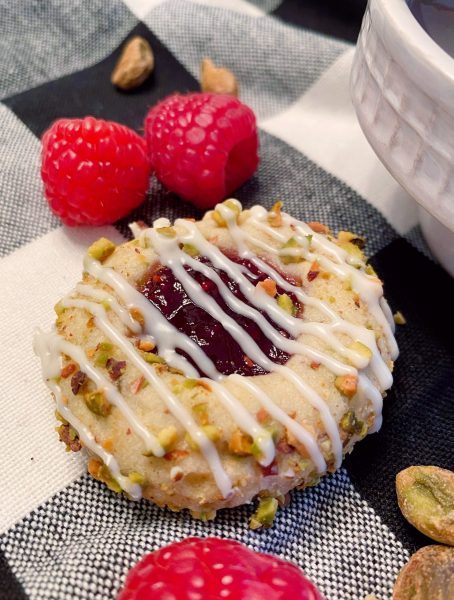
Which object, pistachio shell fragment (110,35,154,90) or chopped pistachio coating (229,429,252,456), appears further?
pistachio shell fragment (110,35,154,90)

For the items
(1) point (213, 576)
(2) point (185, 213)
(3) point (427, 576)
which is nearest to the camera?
(1) point (213, 576)

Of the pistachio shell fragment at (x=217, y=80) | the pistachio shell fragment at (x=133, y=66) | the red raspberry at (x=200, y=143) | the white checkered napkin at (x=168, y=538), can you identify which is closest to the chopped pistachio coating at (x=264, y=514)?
the white checkered napkin at (x=168, y=538)

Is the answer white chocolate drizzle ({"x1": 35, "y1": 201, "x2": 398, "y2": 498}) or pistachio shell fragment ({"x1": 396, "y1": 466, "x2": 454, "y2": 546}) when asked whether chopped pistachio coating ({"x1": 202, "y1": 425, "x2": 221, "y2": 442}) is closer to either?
white chocolate drizzle ({"x1": 35, "y1": 201, "x2": 398, "y2": 498})

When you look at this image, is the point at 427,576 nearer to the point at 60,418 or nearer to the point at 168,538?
the point at 168,538

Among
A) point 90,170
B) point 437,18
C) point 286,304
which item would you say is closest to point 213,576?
point 286,304

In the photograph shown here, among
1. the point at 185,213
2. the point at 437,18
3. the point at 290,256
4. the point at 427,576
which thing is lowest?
the point at 427,576

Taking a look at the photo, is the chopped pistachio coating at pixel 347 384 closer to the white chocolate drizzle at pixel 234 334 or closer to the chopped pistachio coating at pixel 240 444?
the white chocolate drizzle at pixel 234 334

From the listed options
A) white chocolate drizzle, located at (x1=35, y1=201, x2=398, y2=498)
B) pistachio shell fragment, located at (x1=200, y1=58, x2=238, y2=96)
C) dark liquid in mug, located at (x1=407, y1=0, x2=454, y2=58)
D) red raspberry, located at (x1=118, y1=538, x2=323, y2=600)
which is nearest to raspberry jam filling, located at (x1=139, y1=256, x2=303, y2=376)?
white chocolate drizzle, located at (x1=35, y1=201, x2=398, y2=498)
